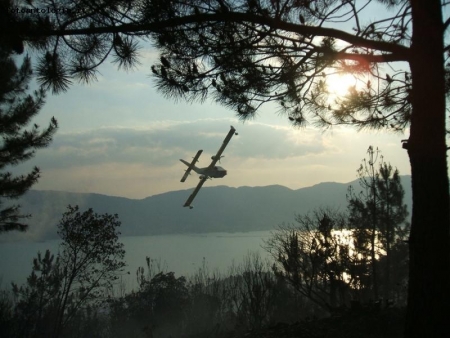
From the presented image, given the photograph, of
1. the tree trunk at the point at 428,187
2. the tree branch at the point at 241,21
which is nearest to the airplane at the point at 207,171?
the tree branch at the point at 241,21

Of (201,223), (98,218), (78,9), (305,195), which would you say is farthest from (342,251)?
(201,223)

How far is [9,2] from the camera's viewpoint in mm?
3596

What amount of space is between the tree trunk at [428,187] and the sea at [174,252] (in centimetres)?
1319

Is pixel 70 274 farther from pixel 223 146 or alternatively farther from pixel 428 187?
pixel 428 187

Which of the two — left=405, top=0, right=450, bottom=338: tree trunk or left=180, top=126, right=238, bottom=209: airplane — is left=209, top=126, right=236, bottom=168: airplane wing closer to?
left=180, top=126, right=238, bottom=209: airplane

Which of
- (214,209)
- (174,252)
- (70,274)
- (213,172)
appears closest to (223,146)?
(213,172)

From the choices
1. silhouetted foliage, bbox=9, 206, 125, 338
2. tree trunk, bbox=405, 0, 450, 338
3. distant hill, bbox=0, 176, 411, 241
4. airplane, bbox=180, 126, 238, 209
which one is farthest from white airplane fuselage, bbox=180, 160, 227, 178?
distant hill, bbox=0, 176, 411, 241

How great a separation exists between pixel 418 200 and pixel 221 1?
8.03 feet

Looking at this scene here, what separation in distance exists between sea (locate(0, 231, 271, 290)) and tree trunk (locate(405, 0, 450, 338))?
1319 cm

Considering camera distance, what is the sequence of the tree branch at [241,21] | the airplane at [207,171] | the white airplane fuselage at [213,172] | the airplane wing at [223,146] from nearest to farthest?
the tree branch at [241,21] → the airplane wing at [223,146] → the airplane at [207,171] → the white airplane fuselage at [213,172]

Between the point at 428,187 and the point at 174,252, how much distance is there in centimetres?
3007

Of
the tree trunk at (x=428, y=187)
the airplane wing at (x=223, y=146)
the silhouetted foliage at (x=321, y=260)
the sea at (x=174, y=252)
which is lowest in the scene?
the sea at (x=174, y=252)

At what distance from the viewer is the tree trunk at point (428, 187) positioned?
12.4ft

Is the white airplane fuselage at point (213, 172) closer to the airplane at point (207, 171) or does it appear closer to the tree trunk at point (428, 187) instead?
the airplane at point (207, 171)
